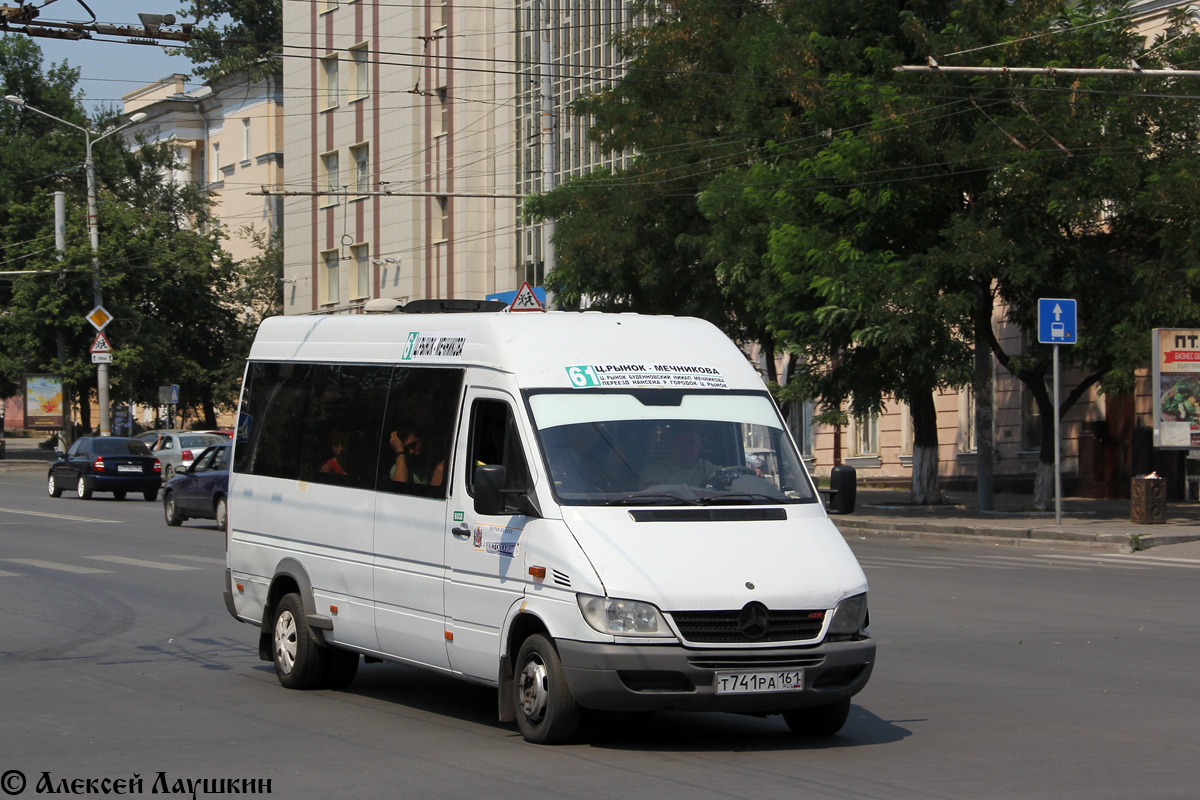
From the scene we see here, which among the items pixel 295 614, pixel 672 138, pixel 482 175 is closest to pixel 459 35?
pixel 482 175

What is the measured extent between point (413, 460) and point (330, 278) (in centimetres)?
5343

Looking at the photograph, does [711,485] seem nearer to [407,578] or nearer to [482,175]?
[407,578]

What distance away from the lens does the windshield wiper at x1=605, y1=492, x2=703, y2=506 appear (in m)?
8.05

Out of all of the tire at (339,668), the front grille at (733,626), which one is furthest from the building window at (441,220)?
the front grille at (733,626)

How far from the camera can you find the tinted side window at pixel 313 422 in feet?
32.3

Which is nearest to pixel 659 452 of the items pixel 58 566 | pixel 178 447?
pixel 58 566

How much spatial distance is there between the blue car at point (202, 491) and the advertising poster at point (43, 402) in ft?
105

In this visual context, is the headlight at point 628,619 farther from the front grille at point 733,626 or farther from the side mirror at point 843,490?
the side mirror at point 843,490

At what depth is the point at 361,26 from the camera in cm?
5812

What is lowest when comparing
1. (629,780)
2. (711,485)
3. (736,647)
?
(629,780)

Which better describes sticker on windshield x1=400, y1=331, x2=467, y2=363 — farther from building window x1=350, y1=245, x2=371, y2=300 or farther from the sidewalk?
building window x1=350, y1=245, x2=371, y2=300

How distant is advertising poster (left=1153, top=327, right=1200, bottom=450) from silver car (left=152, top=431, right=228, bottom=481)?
26.1 metres

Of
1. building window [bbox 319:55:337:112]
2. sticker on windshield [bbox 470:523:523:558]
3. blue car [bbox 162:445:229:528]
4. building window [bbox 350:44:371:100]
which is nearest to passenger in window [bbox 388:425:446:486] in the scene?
sticker on windshield [bbox 470:523:523:558]

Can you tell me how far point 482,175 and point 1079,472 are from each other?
26.4 metres
